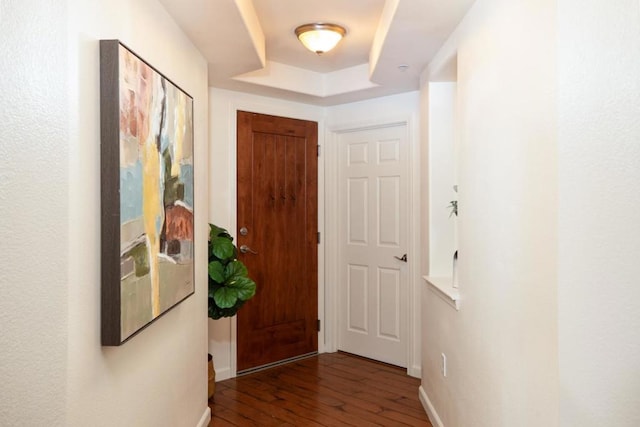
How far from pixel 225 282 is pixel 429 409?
1513 millimetres

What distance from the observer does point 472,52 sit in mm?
2078

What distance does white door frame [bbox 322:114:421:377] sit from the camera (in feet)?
11.9

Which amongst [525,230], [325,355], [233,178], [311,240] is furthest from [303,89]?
[525,230]

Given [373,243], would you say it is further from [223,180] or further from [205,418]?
[205,418]

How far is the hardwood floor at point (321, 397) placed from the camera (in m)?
2.88

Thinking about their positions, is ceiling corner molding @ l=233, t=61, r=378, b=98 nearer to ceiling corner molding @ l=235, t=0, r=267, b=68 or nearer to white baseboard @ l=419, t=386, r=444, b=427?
ceiling corner molding @ l=235, t=0, r=267, b=68

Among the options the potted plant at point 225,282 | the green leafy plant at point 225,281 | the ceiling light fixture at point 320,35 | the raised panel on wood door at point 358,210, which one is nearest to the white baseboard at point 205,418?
the potted plant at point 225,282

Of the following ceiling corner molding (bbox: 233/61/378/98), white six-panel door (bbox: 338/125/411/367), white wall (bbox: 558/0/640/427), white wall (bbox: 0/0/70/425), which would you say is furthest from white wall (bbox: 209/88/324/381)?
white wall (bbox: 558/0/640/427)

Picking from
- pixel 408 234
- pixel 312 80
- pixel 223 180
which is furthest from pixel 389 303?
pixel 312 80

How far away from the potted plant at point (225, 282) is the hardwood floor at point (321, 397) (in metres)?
0.29

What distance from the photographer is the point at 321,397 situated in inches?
126

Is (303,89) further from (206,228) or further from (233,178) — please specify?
(206,228)

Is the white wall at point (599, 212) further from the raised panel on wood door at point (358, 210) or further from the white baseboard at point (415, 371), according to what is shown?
the raised panel on wood door at point (358, 210)

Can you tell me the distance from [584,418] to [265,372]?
9.48ft
